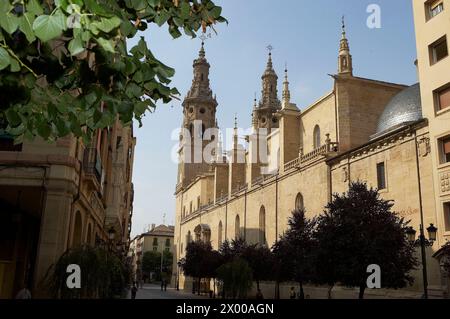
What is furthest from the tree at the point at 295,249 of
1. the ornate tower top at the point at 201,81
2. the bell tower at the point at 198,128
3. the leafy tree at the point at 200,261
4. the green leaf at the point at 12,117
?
the ornate tower top at the point at 201,81

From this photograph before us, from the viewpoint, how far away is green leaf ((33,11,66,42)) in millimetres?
2721

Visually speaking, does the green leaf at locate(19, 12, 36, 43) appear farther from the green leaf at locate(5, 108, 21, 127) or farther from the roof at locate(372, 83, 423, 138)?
the roof at locate(372, 83, 423, 138)

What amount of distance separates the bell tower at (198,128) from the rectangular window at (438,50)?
172 feet

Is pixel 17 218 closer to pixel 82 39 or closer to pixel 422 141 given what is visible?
pixel 82 39

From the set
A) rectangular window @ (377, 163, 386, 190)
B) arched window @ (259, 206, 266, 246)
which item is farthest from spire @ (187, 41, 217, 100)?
rectangular window @ (377, 163, 386, 190)

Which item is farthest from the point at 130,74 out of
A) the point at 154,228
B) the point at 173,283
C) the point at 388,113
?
the point at 154,228

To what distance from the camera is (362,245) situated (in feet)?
57.9

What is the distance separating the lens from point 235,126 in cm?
5488

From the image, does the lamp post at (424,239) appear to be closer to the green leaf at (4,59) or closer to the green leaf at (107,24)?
the green leaf at (107,24)

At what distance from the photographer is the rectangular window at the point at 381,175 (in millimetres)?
23859

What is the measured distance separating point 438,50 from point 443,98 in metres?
2.38

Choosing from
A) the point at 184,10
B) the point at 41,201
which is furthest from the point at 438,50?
the point at 184,10

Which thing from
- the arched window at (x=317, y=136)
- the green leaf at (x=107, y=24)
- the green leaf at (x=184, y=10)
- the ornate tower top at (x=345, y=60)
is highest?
the ornate tower top at (x=345, y=60)

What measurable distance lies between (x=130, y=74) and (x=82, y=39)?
97 centimetres
